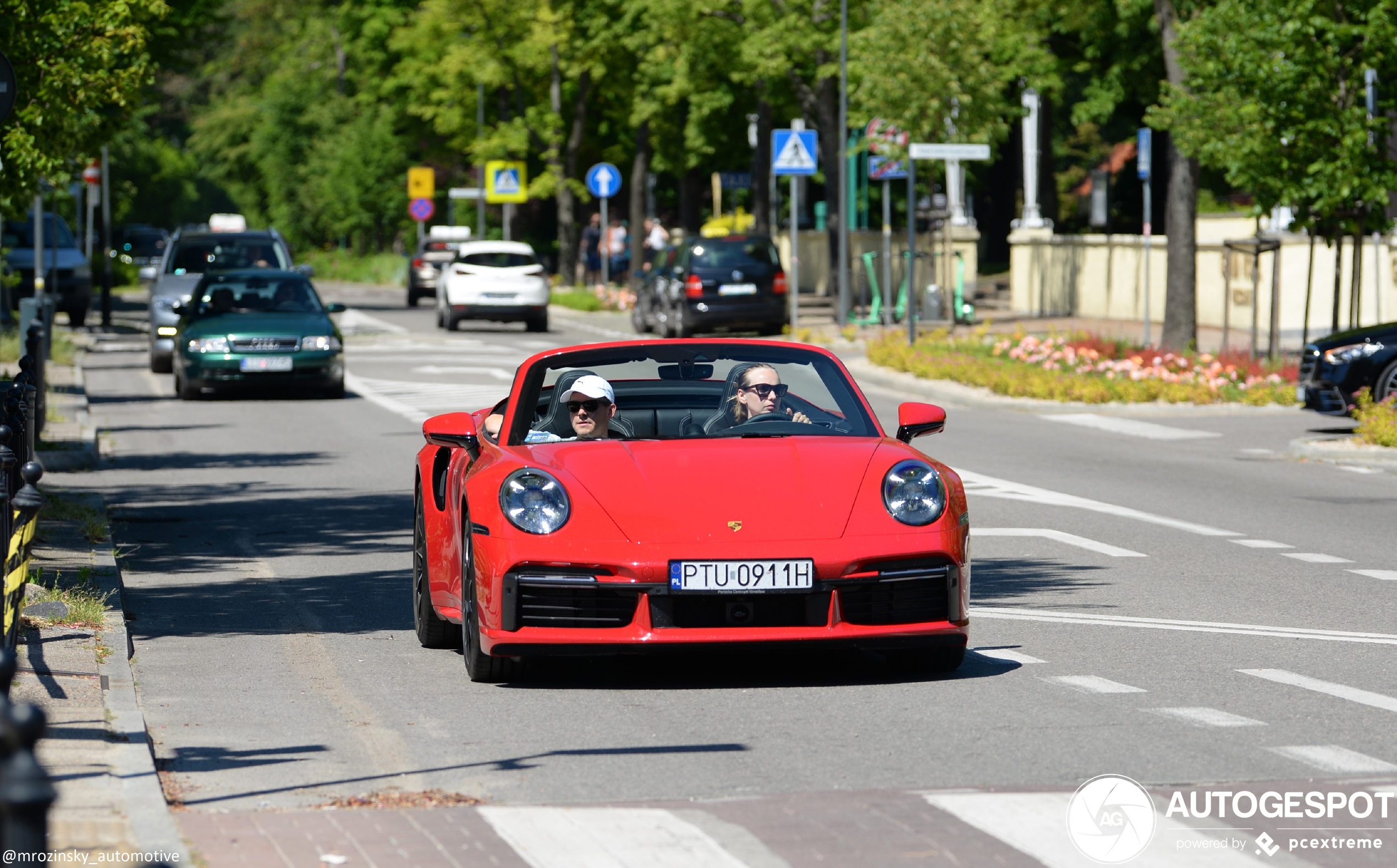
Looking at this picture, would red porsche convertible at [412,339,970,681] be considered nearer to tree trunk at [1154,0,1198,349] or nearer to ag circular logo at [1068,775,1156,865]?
ag circular logo at [1068,775,1156,865]

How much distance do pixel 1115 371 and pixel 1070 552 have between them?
49.2 feet

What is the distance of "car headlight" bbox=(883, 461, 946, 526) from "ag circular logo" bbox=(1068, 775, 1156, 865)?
1.84 metres

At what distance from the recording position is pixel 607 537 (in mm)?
7977

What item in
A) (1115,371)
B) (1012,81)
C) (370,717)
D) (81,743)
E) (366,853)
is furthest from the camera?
(1012,81)

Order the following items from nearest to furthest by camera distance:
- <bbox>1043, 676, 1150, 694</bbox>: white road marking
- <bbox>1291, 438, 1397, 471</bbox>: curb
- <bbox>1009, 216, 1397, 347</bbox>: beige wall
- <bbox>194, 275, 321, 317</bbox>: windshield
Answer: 1. <bbox>1043, 676, 1150, 694</bbox>: white road marking
2. <bbox>1291, 438, 1397, 471</bbox>: curb
3. <bbox>194, 275, 321, 317</bbox>: windshield
4. <bbox>1009, 216, 1397, 347</bbox>: beige wall

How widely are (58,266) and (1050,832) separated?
4021cm

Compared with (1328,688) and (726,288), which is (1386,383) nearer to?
(1328,688)

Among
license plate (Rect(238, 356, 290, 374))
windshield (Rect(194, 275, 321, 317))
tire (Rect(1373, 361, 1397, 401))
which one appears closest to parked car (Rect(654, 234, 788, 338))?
windshield (Rect(194, 275, 321, 317))

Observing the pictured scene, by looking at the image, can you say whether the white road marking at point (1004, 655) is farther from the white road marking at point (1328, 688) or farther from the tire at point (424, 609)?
the tire at point (424, 609)

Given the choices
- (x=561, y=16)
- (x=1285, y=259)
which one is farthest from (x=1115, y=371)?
(x=561, y=16)

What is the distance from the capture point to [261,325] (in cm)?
2642

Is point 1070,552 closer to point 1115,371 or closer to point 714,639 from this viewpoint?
point 714,639

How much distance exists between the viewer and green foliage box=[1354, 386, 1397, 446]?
63.2 ft

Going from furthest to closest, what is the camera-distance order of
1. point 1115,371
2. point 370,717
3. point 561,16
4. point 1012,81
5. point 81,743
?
point 561,16 → point 1012,81 → point 1115,371 → point 370,717 → point 81,743
